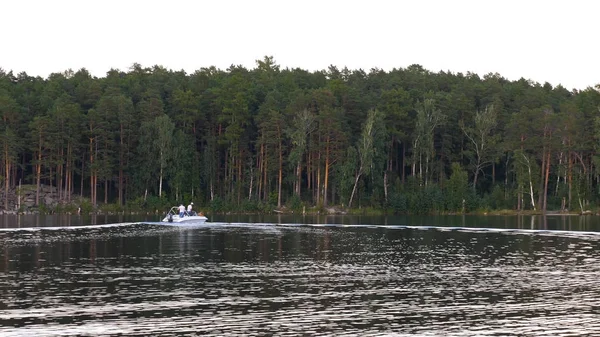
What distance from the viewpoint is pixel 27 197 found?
112 m

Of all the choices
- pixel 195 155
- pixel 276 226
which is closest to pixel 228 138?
pixel 195 155

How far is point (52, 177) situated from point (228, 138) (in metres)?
24.8

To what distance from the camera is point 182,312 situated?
91.7ft

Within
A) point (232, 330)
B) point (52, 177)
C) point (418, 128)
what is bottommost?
point (232, 330)

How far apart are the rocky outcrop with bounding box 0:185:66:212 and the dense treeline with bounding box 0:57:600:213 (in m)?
1.13

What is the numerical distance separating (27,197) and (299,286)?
86461 mm

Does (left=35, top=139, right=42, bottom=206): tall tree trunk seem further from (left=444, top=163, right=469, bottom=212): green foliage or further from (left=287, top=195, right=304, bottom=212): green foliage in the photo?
(left=444, top=163, right=469, bottom=212): green foliage

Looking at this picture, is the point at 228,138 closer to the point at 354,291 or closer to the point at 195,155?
the point at 195,155

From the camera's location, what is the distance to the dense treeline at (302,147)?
364 feet

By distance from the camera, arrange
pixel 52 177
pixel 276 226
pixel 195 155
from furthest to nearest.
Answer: pixel 195 155 < pixel 52 177 < pixel 276 226

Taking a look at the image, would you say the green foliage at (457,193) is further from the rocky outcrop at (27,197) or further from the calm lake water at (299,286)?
the rocky outcrop at (27,197)

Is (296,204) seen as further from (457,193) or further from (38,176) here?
(38,176)

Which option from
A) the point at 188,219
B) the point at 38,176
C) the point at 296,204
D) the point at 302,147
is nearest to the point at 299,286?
the point at 188,219

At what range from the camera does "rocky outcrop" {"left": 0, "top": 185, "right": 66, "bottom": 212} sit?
110 metres
